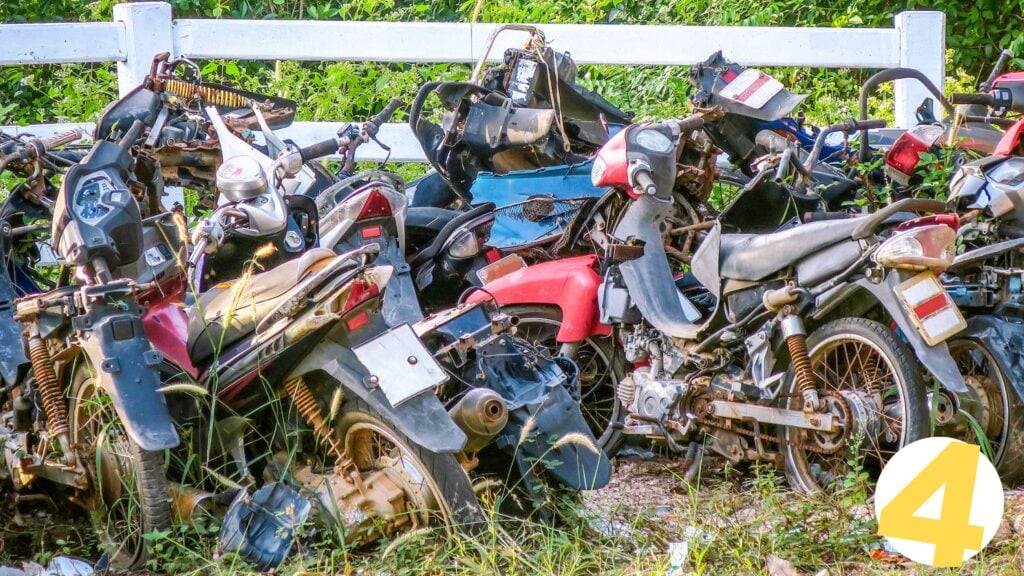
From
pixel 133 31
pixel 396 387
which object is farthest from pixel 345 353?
pixel 133 31

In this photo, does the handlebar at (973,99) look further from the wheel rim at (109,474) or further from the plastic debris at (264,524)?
the wheel rim at (109,474)

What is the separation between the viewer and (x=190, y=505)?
4.37 m

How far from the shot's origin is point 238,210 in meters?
5.05

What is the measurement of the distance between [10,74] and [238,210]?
788cm

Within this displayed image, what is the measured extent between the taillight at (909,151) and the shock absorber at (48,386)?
142 inches

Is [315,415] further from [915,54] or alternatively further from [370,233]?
[915,54]

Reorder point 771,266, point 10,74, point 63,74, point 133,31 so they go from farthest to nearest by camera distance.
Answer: point 10,74
point 63,74
point 133,31
point 771,266

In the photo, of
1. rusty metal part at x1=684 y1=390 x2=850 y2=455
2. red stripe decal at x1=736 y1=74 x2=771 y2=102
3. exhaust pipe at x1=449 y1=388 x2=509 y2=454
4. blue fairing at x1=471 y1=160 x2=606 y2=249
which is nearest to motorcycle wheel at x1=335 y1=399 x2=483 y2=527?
exhaust pipe at x1=449 y1=388 x2=509 y2=454

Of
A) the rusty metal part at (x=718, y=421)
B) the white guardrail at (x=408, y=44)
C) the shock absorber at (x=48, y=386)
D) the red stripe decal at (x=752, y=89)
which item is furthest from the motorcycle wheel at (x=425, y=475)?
the white guardrail at (x=408, y=44)

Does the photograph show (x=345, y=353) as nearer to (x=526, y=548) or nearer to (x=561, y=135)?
(x=526, y=548)

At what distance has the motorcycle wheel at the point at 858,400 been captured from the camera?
452cm

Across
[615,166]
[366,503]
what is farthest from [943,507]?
[615,166]

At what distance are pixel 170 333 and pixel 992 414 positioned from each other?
2.75m

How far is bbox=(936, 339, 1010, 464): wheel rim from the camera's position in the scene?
4.77m
